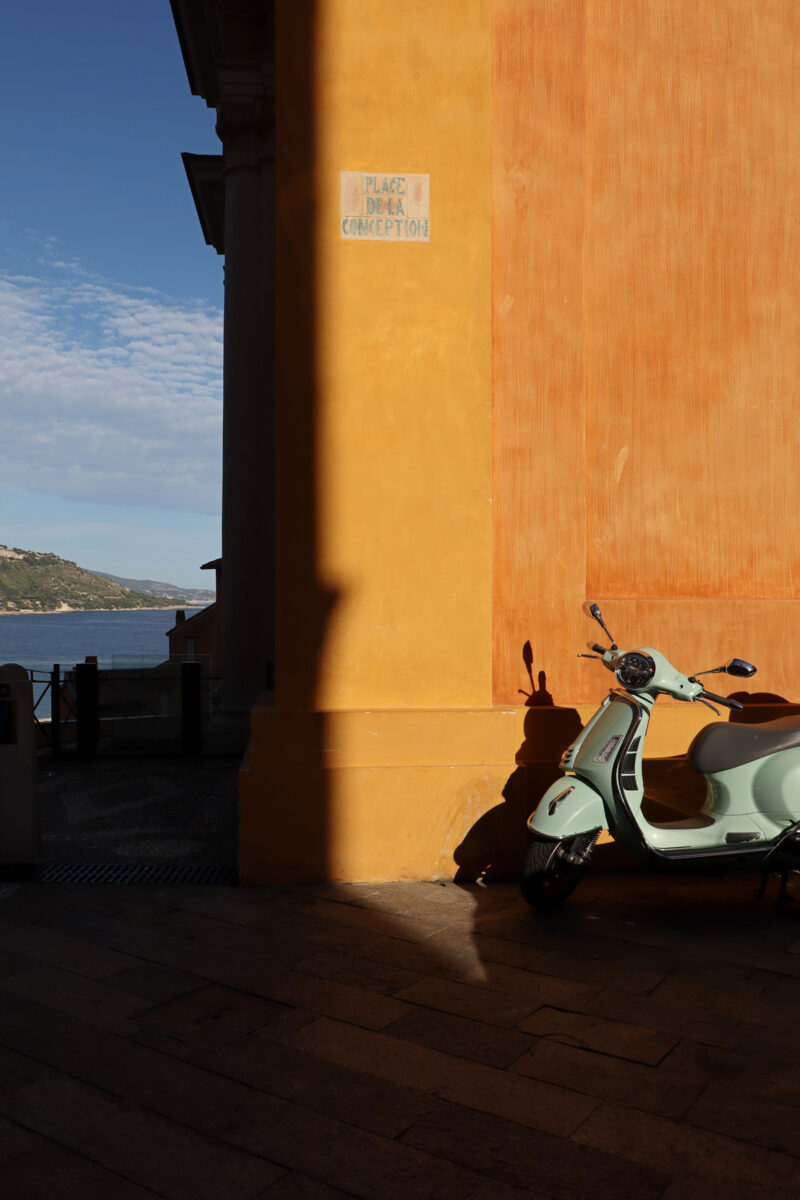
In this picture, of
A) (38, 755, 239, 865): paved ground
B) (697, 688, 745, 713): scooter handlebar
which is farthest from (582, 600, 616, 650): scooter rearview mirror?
(38, 755, 239, 865): paved ground

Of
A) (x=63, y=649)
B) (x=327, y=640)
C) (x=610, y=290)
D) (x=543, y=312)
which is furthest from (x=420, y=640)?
(x=63, y=649)

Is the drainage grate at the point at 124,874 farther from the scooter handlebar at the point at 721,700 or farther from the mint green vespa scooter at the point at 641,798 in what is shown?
the scooter handlebar at the point at 721,700

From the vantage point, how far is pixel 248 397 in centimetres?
949

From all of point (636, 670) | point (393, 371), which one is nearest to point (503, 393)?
point (393, 371)

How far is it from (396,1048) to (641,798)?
172 cm

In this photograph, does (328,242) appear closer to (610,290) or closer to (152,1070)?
(610,290)

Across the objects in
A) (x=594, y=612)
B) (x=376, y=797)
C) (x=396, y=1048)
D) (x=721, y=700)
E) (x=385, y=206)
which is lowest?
(x=396, y=1048)

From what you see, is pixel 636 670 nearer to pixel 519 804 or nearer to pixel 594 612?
pixel 594 612

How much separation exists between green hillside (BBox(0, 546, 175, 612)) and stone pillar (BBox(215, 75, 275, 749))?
158 m

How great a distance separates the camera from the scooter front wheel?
4.12 metres

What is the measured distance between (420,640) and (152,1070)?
2571 millimetres

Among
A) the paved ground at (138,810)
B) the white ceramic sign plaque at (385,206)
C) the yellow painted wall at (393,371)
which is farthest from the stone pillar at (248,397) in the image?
the white ceramic sign plaque at (385,206)

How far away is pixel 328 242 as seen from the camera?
4.87 m

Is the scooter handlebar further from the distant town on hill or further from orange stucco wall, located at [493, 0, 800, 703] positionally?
the distant town on hill
